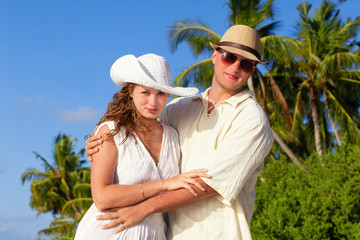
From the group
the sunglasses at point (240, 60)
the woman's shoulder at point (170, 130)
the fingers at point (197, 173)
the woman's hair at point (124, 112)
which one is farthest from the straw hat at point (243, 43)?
the fingers at point (197, 173)

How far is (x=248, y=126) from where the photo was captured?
3.07m

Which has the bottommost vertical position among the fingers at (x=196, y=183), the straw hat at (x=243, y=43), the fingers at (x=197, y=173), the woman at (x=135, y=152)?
the fingers at (x=196, y=183)

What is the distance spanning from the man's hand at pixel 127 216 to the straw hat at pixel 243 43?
141cm

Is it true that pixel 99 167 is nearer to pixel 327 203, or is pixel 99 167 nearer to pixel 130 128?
pixel 130 128

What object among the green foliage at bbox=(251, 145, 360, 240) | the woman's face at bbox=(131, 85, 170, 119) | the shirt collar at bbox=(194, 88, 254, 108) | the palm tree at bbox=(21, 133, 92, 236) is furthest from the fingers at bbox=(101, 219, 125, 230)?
the palm tree at bbox=(21, 133, 92, 236)

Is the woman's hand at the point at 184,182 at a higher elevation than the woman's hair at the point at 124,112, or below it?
below

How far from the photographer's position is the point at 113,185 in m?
2.79

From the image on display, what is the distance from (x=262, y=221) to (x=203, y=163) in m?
6.73

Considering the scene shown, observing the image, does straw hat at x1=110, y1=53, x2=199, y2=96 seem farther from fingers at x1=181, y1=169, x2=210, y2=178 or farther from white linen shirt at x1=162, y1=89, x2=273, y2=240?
fingers at x1=181, y1=169, x2=210, y2=178

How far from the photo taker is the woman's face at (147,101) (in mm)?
2977

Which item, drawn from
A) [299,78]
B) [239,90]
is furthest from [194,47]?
[239,90]

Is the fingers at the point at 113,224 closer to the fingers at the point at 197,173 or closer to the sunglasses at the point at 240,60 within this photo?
the fingers at the point at 197,173

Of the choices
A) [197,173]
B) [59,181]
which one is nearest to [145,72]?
[197,173]

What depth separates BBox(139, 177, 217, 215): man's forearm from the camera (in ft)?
9.37
